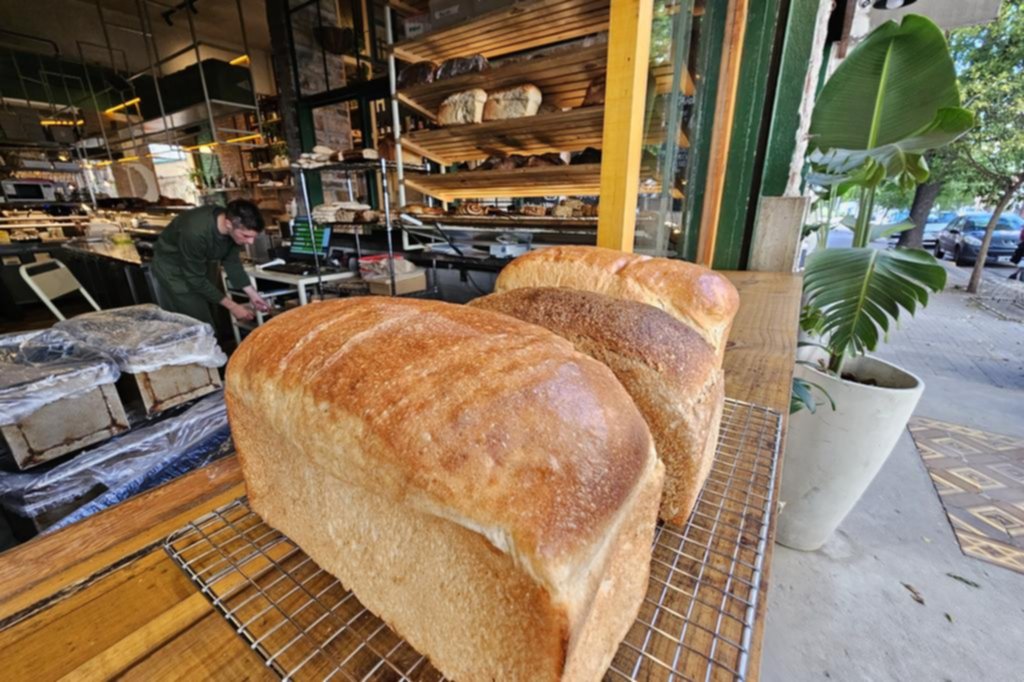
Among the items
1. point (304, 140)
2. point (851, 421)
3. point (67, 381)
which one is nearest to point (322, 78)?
point (304, 140)

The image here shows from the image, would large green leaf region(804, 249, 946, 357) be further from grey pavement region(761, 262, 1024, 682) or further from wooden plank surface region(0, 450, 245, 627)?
wooden plank surface region(0, 450, 245, 627)

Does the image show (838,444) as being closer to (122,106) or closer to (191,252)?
(191,252)

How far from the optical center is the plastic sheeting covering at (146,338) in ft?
5.79

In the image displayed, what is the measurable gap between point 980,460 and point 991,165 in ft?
31.3

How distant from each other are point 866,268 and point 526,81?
2086mm

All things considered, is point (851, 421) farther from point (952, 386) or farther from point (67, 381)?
point (952, 386)

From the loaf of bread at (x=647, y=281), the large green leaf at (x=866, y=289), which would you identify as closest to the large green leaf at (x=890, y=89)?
the large green leaf at (x=866, y=289)

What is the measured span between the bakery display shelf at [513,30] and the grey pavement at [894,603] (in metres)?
3.06

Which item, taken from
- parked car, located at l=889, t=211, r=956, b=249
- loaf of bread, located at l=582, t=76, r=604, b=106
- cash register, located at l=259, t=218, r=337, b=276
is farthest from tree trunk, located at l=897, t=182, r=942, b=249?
cash register, located at l=259, t=218, r=337, b=276

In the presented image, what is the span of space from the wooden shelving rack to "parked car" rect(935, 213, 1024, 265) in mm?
13282

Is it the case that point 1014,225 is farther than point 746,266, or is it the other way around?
point 1014,225

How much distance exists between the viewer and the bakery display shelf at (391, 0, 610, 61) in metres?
2.24

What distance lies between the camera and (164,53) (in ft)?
29.0

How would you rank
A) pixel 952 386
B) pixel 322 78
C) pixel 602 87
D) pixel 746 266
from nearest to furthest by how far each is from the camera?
pixel 602 87, pixel 746 266, pixel 952 386, pixel 322 78
